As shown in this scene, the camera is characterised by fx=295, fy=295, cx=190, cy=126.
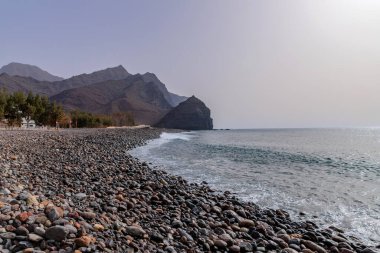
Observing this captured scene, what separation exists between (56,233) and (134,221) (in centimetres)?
284

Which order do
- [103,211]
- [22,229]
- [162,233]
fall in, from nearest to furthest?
[22,229] → [162,233] → [103,211]

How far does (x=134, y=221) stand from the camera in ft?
29.0

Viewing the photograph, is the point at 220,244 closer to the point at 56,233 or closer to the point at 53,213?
the point at 56,233

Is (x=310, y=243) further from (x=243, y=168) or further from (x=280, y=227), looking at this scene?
(x=243, y=168)

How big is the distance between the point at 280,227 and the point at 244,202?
10.2 feet

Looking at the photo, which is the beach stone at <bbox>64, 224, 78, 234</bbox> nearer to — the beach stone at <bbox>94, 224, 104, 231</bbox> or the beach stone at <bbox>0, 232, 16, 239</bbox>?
the beach stone at <bbox>94, 224, 104, 231</bbox>

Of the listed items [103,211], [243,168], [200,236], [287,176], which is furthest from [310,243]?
[243,168]

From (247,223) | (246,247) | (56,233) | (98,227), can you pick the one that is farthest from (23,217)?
(247,223)

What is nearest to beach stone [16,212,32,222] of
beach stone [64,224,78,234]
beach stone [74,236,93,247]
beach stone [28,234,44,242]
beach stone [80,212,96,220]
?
beach stone [28,234,44,242]

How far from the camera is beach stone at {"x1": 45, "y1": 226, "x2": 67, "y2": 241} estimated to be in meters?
6.26

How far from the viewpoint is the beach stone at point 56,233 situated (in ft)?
20.5

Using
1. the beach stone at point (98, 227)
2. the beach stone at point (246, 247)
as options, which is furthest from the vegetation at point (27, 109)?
the beach stone at point (246, 247)

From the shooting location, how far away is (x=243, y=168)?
963 inches

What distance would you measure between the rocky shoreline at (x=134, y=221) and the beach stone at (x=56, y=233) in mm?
20
